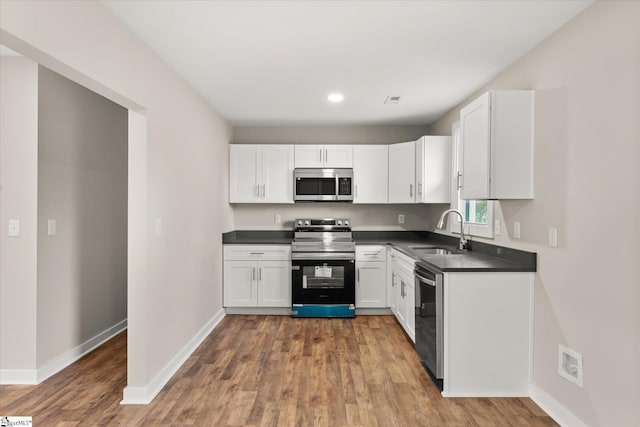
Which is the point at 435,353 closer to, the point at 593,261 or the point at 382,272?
the point at 593,261

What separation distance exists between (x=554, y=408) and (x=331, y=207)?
3.38 meters

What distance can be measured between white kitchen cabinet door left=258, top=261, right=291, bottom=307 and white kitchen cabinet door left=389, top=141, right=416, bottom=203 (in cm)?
166

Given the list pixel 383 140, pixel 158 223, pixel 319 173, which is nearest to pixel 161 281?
pixel 158 223

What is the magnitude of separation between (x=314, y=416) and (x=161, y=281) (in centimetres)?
149

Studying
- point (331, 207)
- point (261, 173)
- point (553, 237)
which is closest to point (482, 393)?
point (553, 237)

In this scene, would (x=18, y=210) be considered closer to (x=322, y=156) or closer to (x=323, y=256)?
(x=323, y=256)

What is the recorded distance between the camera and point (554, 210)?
234 cm

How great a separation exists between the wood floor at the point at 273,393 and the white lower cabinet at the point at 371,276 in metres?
0.93

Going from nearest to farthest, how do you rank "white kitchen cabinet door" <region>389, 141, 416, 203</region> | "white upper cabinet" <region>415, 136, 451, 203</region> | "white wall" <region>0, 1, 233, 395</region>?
1. "white wall" <region>0, 1, 233, 395</region>
2. "white upper cabinet" <region>415, 136, 451, 203</region>
3. "white kitchen cabinet door" <region>389, 141, 416, 203</region>

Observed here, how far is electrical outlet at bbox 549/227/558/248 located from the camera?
231 cm

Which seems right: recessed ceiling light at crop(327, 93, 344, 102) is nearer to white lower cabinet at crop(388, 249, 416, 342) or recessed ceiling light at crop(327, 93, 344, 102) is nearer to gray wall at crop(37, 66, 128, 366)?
white lower cabinet at crop(388, 249, 416, 342)

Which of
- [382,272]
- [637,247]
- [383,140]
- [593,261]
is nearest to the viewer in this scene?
[637,247]

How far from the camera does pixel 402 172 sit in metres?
4.63

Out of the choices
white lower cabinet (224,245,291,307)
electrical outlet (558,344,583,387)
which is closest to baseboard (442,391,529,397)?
electrical outlet (558,344,583,387)
